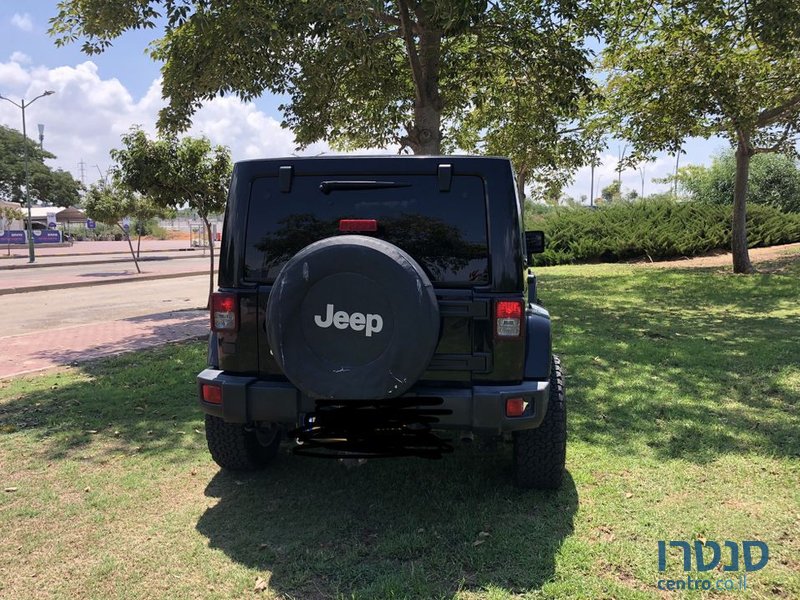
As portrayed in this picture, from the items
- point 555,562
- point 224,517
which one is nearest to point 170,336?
point 224,517

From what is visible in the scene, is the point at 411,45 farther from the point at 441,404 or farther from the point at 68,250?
the point at 68,250

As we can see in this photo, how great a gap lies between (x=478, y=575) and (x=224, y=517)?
1467 mm

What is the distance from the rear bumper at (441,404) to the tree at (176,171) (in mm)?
7301

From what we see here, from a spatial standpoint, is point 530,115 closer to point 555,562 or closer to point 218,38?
point 218,38

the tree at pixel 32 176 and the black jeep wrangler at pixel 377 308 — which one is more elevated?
the tree at pixel 32 176

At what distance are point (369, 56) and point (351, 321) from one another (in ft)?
20.5

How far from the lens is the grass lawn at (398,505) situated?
2754 millimetres

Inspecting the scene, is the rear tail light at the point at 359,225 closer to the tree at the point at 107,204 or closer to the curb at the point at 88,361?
the curb at the point at 88,361

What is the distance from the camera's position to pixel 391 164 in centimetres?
313

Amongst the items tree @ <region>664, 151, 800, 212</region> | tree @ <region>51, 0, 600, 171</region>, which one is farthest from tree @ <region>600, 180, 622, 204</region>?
tree @ <region>51, 0, 600, 171</region>

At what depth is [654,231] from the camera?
69.9 feet

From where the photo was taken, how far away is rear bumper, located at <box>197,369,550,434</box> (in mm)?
2990

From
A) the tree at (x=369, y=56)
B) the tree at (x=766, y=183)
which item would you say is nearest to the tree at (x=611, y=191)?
the tree at (x=766, y=183)

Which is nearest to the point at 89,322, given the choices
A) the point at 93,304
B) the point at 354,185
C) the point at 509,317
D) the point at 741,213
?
the point at 93,304
